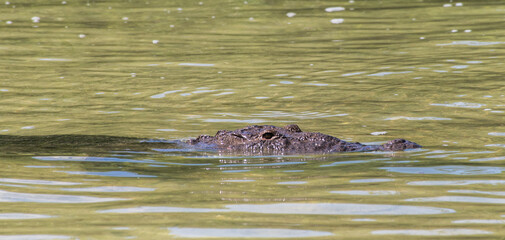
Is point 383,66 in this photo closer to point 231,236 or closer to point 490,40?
point 490,40

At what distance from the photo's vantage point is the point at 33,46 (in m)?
18.5

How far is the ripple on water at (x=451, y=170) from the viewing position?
7.21m

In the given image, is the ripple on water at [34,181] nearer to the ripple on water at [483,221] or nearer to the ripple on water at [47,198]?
the ripple on water at [47,198]

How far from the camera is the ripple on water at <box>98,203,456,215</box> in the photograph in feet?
19.0

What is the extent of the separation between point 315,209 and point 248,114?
5686mm

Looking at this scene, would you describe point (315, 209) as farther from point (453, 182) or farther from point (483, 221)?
point (453, 182)

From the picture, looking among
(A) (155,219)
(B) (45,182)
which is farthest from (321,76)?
(A) (155,219)

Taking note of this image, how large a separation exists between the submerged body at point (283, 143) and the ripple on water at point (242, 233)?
3167 mm

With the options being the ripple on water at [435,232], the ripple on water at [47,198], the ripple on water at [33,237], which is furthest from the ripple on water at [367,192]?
the ripple on water at [33,237]

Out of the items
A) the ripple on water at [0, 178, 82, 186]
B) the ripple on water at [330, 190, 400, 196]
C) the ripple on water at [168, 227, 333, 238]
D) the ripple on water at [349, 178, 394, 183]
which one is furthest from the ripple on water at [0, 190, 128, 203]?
the ripple on water at [349, 178, 394, 183]

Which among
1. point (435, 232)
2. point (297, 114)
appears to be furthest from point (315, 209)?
point (297, 114)

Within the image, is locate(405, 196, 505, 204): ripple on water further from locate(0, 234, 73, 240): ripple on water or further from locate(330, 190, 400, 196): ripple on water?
locate(0, 234, 73, 240): ripple on water

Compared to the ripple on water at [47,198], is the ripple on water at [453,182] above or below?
below

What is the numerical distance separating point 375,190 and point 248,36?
1333cm
